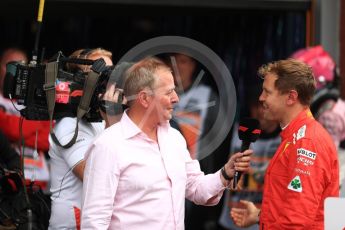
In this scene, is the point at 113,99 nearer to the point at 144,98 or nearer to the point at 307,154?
the point at 144,98

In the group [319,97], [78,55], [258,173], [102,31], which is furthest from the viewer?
[102,31]

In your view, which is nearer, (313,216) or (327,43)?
(313,216)

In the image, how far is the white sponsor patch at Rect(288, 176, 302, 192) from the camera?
366 cm

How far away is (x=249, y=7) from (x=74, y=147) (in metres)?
2.84

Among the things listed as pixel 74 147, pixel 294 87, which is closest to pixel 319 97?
pixel 294 87

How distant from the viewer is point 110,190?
3496 mm

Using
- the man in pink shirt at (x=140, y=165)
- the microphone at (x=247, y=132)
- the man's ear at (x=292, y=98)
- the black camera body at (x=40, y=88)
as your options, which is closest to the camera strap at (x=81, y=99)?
the black camera body at (x=40, y=88)

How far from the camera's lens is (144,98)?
11.9 ft

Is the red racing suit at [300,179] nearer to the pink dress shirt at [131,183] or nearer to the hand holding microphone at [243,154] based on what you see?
the hand holding microphone at [243,154]

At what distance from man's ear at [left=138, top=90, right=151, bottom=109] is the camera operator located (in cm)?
38

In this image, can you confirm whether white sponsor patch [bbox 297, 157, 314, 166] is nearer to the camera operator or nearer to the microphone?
the microphone

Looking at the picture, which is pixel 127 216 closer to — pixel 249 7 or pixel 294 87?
pixel 294 87

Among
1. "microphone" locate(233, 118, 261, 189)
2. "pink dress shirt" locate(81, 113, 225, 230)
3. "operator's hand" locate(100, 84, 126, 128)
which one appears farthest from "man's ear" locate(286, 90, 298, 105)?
"operator's hand" locate(100, 84, 126, 128)

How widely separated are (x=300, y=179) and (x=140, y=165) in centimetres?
73
